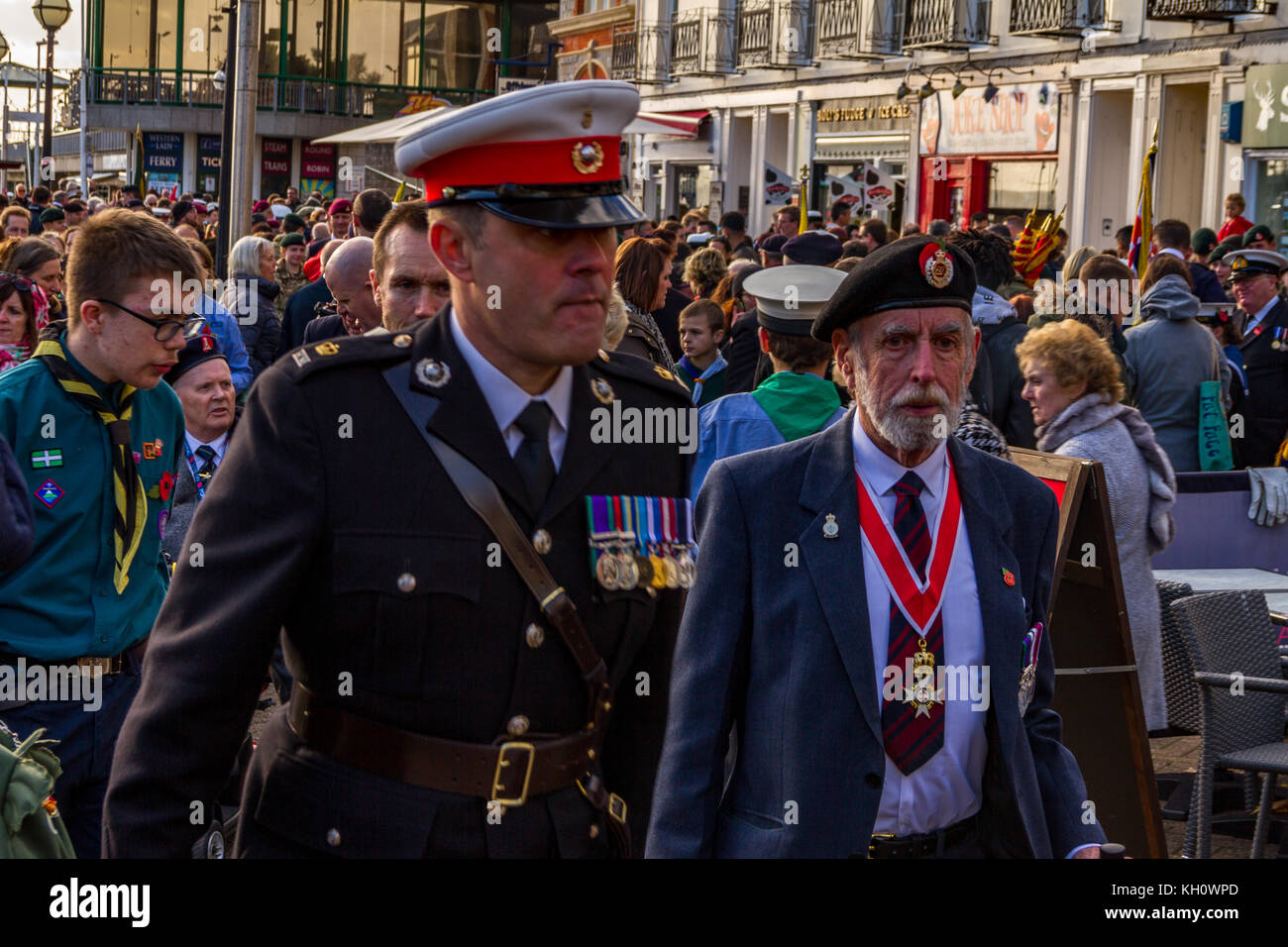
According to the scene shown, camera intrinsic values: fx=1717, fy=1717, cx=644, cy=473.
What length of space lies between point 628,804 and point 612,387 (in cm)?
70

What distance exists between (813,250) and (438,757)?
9.10 m

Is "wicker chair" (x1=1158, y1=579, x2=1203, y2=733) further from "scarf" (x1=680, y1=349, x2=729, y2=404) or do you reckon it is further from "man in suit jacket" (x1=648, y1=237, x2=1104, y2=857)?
"man in suit jacket" (x1=648, y1=237, x2=1104, y2=857)

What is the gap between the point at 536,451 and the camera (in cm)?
273

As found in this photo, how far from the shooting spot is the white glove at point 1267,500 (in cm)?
870

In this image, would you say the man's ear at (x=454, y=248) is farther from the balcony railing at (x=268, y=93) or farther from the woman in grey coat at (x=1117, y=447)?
the balcony railing at (x=268, y=93)

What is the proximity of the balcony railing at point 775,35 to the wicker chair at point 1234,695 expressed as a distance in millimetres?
30066

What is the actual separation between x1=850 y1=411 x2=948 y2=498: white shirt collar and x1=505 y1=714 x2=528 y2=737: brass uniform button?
1104mm

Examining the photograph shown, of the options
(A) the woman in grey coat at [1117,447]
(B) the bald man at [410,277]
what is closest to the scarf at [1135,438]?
(A) the woman in grey coat at [1117,447]

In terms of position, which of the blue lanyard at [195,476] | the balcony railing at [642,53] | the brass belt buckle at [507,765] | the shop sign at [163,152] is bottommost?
the brass belt buckle at [507,765]

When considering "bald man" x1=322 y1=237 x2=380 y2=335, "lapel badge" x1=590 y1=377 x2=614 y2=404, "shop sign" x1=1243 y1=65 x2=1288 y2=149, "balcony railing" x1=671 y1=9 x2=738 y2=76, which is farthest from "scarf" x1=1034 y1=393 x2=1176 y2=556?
"balcony railing" x1=671 y1=9 x2=738 y2=76

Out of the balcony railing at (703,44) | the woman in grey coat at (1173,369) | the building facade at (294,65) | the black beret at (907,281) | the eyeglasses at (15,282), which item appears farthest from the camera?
the building facade at (294,65)

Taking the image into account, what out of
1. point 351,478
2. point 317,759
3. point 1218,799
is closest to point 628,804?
point 317,759

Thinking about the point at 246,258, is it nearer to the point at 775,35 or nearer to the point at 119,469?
the point at 119,469

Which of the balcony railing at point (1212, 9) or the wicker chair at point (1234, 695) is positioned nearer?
the wicker chair at point (1234, 695)
